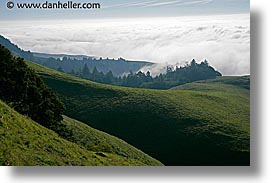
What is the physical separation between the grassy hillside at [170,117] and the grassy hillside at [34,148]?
2037mm

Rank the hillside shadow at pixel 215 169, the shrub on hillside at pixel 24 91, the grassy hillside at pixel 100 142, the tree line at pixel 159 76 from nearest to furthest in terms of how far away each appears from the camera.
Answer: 1. the hillside shadow at pixel 215 169
2. the shrub on hillside at pixel 24 91
3. the grassy hillside at pixel 100 142
4. the tree line at pixel 159 76

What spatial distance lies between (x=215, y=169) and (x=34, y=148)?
15.2 feet

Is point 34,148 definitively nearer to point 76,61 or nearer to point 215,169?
point 76,61

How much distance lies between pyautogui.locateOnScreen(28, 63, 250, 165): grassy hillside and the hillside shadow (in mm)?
370

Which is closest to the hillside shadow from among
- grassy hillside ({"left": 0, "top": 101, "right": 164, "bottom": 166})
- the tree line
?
grassy hillside ({"left": 0, "top": 101, "right": 164, "bottom": 166})

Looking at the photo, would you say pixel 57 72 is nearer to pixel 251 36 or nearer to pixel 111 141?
pixel 111 141

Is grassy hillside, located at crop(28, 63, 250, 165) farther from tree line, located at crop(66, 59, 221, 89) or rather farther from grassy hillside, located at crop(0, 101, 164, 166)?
grassy hillside, located at crop(0, 101, 164, 166)

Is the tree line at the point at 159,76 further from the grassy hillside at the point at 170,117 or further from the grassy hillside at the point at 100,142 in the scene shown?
the grassy hillside at the point at 100,142

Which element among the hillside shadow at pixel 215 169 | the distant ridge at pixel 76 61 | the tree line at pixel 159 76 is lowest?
the hillside shadow at pixel 215 169

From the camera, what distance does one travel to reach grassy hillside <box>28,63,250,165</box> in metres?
13.4

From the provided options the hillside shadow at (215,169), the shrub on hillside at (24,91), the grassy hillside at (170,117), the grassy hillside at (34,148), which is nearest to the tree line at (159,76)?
the grassy hillside at (170,117)

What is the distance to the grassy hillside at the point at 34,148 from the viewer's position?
1130 centimetres

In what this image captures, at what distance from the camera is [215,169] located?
11.8 meters
